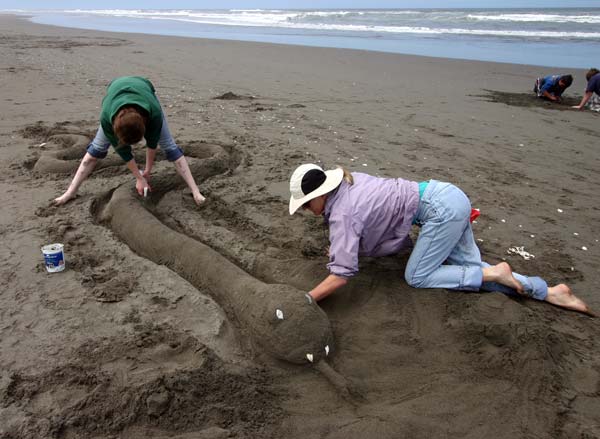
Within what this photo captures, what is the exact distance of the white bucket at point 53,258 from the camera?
3.18 meters

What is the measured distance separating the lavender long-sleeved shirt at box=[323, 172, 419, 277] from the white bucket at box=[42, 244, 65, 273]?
1922 millimetres

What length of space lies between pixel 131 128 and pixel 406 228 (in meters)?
2.05

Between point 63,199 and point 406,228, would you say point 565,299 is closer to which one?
point 406,228

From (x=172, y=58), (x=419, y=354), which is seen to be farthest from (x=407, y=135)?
(x=172, y=58)

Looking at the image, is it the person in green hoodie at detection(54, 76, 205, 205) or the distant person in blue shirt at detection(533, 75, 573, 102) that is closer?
the person in green hoodie at detection(54, 76, 205, 205)

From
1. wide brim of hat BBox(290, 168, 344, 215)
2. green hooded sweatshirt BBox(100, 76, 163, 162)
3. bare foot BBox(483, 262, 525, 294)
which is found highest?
green hooded sweatshirt BBox(100, 76, 163, 162)

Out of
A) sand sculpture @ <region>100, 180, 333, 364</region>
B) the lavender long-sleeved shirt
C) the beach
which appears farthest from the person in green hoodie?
the lavender long-sleeved shirt

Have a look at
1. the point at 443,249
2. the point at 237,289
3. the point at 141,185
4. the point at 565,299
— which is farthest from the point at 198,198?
the point at 565,299

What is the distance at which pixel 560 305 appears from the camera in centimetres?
316

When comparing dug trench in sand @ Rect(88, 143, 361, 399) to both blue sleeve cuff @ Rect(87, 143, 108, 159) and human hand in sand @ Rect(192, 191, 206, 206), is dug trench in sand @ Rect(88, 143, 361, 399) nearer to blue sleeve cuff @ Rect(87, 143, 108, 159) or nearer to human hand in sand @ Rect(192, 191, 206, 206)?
blue sleeve cuff @ Rect(87, 143, 108, 159)

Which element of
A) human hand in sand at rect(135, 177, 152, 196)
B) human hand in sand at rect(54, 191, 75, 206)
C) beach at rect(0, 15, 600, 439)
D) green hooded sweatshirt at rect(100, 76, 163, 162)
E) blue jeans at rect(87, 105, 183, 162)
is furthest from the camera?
human hand in sand at rect(135, 177, 152, 196)

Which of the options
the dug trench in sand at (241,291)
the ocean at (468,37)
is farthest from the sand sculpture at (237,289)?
the ocean at (468,37)

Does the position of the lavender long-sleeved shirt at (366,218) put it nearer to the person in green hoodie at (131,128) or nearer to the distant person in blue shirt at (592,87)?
the person in green hoodie at (131,128)

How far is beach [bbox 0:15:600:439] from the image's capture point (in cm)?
228
